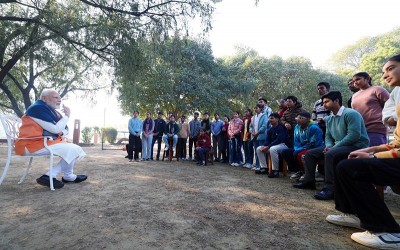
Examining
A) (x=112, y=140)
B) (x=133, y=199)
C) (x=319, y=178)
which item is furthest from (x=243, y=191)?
(x=112, y=140)

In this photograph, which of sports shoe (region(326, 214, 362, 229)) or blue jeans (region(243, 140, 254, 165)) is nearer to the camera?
sports shoe (region(326, 214, 362, 229))

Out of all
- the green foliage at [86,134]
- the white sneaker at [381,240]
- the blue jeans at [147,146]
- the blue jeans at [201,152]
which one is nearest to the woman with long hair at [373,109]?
the white sneaker at [381,240]

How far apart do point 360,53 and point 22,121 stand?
32.0 metres

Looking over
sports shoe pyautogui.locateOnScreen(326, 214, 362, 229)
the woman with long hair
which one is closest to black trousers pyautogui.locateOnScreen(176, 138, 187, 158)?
the woman with long hair

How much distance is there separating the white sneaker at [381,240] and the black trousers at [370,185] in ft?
0.13

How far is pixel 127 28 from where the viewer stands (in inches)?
221

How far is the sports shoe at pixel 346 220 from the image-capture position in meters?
2.26

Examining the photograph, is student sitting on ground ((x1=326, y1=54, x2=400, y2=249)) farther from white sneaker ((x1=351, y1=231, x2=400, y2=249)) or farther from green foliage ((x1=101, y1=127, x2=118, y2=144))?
green foliage ((x1=101, y1=127, x2=118, y2=144))

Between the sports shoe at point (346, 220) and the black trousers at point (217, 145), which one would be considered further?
the black trousers at point (217, 145)

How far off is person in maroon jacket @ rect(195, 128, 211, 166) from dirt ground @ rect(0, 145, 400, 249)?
3103mm

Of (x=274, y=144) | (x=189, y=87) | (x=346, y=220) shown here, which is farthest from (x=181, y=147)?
(x=346, y=220)

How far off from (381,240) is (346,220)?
1.53ft

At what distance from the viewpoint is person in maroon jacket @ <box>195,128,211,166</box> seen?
A: 7.02m

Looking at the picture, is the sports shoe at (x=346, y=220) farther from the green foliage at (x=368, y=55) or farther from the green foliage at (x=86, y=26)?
the green foliage at (x=368, y=55)
